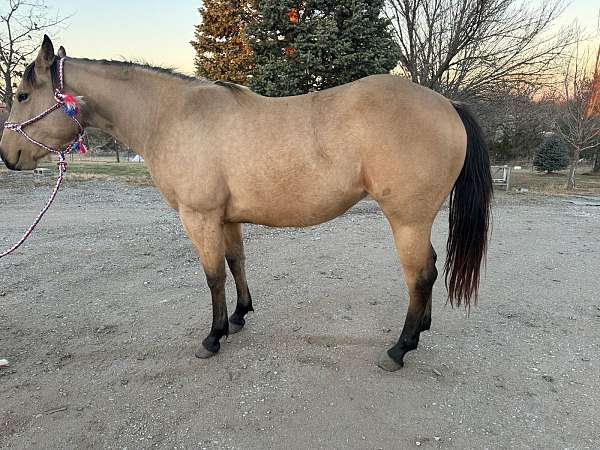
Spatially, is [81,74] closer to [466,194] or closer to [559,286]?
[466,194]

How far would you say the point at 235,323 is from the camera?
10.2 ft

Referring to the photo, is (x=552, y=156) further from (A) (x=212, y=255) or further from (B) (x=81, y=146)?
(B) (x=81, y=146)

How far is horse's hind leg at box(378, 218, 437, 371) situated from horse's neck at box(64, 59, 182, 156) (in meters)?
1.88

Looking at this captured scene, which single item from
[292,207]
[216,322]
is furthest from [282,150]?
[216,322]

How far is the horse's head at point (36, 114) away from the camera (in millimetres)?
2514

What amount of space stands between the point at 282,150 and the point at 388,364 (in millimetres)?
1645

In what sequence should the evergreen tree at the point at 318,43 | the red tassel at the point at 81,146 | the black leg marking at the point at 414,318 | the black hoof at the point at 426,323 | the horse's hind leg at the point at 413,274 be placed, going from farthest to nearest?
the evergreen tree at the point at 318,43 → the black hoof at the point at 426,323 → the red tassel at the point at 81,146 → the black leg marking at the point at 414,318 → the horse's hind leg at the point at 413,274

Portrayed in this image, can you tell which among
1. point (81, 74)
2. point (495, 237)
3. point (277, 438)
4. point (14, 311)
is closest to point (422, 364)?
point (277, 438)

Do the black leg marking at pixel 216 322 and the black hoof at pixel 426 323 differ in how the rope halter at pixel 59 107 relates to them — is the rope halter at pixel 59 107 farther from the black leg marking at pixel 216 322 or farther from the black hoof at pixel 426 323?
the black hoof at pixel 426 323

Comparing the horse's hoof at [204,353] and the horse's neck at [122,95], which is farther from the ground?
the horse's neck at [122,95]

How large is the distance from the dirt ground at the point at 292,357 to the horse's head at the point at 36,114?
1.46m

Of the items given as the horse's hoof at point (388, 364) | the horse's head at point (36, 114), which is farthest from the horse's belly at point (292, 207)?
the horse's head at point (36, 114)

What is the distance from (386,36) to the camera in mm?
12031

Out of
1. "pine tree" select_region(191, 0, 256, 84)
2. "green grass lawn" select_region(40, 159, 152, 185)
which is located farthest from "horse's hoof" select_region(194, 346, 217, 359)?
"pine tree" select_region(191, 0, 256, 84)
